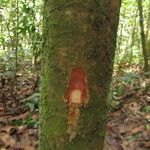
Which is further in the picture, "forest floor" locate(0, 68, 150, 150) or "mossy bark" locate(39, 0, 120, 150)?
"forest floor" locate(0, 68, 150, 150)

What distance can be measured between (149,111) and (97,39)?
2300mm

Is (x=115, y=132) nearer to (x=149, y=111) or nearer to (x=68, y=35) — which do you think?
(x=149, y=111)

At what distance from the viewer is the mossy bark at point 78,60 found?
1.54 meters

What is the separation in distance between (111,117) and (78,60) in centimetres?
208

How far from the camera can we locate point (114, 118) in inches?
140

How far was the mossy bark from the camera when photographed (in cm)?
154

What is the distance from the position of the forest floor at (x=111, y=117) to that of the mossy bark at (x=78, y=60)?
3.99ft

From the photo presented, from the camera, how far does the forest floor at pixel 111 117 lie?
2947 mm

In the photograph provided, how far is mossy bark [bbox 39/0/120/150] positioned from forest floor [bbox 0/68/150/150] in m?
1.22

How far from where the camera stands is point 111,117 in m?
3.54

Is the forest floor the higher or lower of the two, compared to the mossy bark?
lower

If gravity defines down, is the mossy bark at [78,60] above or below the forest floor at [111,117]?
above

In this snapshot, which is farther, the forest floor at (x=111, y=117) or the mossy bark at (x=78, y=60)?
the forest floor at (x=111, y=117)

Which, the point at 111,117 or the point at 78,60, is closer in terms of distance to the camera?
the point at 78,60
